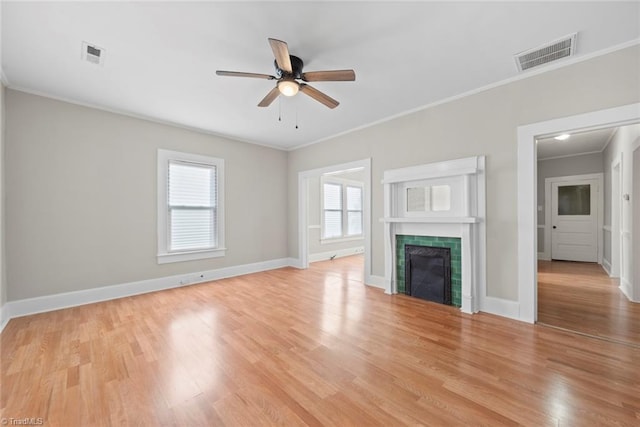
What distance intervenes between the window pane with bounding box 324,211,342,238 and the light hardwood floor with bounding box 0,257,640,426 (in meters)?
4.13

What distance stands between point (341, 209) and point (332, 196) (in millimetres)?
539

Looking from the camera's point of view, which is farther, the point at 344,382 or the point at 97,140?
the point at 97,140

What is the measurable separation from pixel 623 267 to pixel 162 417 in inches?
253

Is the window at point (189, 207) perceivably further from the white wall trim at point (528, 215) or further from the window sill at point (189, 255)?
the white wall trim at point (528, 215)

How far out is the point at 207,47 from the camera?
7.92 ft

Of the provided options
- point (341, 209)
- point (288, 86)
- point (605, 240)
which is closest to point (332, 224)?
point (341, 209)

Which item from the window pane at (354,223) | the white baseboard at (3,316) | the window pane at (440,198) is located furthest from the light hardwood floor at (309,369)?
the window pane at (354,223)

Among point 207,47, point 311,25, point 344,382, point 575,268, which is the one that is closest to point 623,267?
point 575,268

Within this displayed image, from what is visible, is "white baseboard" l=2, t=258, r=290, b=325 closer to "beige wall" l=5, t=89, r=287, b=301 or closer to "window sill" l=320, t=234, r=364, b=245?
"beige wall" l=5, t=89, r=287, b=301

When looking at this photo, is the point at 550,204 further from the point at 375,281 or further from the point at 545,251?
the point at 375,281

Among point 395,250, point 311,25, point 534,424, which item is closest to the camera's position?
point 534,424

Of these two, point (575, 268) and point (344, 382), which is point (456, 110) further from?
point (575, 268)

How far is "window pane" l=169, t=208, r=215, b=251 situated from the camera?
4.53 metres

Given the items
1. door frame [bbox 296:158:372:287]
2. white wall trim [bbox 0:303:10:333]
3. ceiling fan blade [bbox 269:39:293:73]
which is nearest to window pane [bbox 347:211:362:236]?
door frame [bbox 296:158:372:287]
